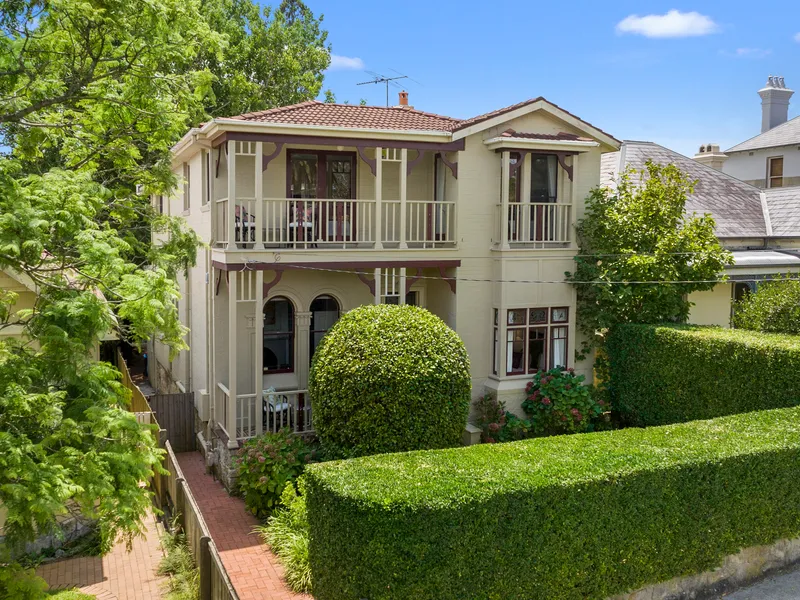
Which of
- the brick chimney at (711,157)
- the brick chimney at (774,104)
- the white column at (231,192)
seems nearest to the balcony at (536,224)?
the white column at (231,192)

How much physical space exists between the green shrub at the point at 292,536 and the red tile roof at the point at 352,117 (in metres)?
7.16

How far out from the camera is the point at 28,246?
670cm

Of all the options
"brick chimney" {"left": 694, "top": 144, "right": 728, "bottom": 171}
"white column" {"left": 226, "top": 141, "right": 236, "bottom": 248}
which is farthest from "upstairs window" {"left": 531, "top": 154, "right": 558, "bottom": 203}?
"brick chimney" {"left": 694, "top": 144, "right": 728, "bottom": 171}

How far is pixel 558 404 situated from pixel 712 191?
40.0 ft

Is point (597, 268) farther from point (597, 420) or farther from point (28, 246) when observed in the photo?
point (28, 246)

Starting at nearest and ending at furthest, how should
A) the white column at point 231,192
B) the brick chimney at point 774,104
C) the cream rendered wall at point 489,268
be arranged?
the white column at point 231,192 < the cream rendered wall at point 489,268 < the brick chimney at point 774,104

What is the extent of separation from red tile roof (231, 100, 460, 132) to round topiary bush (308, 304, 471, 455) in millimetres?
4328

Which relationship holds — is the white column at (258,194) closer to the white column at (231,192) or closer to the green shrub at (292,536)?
the white column at (231,192)

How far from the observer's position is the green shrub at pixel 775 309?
1584 centimetres

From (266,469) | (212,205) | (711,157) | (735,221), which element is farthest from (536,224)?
(711,157)

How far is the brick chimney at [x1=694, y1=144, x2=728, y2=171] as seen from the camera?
1099 inches

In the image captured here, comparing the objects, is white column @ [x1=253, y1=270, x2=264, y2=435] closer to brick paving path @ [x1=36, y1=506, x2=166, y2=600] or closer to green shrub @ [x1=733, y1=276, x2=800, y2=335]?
brick paving path @ [x1=36, y1=506, x2=166, y2=600]

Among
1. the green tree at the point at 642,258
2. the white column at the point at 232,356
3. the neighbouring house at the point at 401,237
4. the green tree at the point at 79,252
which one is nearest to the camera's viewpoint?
the green tree at the point at 79,252

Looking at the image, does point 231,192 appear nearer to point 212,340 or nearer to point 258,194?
point 258,194
